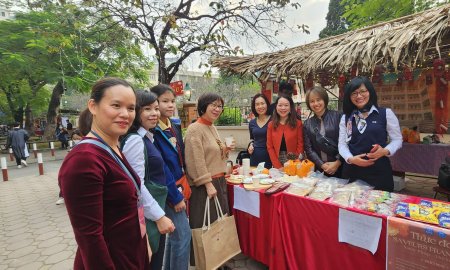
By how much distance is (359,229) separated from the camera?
1.80m

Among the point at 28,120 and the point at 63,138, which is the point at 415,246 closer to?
the point at 63,138

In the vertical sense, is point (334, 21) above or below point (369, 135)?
above

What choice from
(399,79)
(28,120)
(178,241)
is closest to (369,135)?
(178,241)

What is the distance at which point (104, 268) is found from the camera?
42.3 inches

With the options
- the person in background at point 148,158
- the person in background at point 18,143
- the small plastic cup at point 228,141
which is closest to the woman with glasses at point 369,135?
the small plastic cup at point 228,141

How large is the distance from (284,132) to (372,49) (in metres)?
1.49

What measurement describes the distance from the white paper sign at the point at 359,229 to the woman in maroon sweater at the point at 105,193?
142cm

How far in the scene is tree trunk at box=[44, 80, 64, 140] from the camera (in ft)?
49.4

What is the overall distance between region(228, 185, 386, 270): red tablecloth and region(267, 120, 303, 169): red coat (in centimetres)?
91

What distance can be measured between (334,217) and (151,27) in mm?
5785

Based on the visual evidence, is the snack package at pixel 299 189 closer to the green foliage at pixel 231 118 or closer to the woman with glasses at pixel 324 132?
the woman with glasses at pixel 324 132

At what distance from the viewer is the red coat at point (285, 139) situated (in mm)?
3111

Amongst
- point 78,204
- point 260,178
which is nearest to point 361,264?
point 260,178

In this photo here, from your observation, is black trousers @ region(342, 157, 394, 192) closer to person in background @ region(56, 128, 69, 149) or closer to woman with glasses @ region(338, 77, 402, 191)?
woman with glasses @ region(338, 77, 402, 191)
